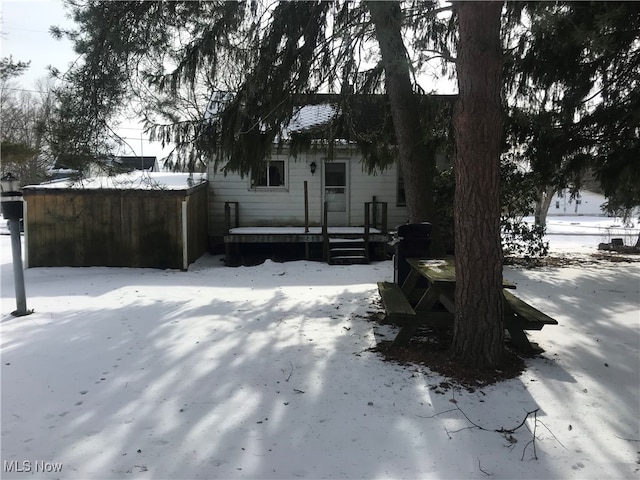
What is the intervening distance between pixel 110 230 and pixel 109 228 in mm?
48

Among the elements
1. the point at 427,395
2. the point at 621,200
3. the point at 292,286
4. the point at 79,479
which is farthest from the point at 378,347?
the point at 621,200

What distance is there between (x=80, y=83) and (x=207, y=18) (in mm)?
1874

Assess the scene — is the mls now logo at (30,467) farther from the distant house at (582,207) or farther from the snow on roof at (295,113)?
the distant house at (582,207)

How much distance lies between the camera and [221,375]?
3803 mm

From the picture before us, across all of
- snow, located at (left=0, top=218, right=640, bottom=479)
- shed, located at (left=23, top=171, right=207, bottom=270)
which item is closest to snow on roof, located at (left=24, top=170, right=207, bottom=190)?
shed, located at (left=23, top=171, right=207, bottom=270)

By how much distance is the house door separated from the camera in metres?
14.0

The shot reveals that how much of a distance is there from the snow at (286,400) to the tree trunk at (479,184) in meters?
0.44

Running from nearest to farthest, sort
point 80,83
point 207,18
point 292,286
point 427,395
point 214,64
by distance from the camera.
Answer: point 427,395 < point 80,83 < point 207,18 < point 214,64 < point 292,286

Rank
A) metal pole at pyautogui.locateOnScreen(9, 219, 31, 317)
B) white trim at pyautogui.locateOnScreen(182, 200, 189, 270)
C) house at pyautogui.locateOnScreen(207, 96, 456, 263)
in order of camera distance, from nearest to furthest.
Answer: metal pole at pyautogui.locateOnScreen(9, 219, 31, 317) < white trim at pyautogui.locateOnScreen(182, 200, 189, 270) < house at pyautogui.locateOnScreen(207, 96, 456, 263)

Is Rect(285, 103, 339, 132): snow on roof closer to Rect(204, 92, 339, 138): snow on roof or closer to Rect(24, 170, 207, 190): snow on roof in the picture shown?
Rect(204, 92, 339, 138): snow on roof

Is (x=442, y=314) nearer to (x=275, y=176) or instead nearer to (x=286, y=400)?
(x=286, y=400)

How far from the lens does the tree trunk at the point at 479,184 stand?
3740 mm

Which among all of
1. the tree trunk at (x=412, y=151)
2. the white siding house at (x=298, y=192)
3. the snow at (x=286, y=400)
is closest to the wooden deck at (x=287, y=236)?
the white siding house at (x=298, y=192)

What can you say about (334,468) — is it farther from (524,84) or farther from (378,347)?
(524,84)
